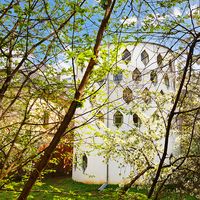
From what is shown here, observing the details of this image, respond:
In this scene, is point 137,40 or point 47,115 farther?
point 47,115

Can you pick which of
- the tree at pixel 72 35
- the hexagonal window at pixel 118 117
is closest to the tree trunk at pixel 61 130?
the tree at pixel 72 35

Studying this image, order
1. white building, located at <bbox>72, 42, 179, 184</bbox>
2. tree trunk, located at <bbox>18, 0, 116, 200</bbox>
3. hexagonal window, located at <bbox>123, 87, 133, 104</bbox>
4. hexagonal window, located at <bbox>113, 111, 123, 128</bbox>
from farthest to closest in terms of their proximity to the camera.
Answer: hexagonal window, located at <bbox>113, 111, 123, 128</bbox> → hexagonal window, located at <bbox>123, 87, 133, 104</bbox> → white building, located at <bbox>72, 42, 179, 184</bbox> → tree trunk, located at <bbox>18, 0, 116, 200</bbox>

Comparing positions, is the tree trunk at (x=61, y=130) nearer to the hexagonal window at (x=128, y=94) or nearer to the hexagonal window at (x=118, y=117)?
the hexagonal window at (x=128, y=94)

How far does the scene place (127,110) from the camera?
3406 mm

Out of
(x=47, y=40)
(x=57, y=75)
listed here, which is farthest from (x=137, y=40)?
(x=57, y=75)

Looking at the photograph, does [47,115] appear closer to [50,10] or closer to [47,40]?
[47,40]

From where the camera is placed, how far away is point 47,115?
376cm

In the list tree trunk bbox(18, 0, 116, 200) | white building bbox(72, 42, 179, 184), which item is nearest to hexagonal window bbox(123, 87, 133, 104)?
white building bbox(72, 42, 179, 184)

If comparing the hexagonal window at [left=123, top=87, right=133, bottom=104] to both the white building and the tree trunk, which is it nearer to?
the white building

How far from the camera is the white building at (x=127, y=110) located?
2475 millimetres

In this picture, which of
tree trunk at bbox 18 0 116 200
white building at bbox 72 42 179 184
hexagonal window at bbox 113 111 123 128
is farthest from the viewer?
hexagonal window at bbox 113 111 123 128

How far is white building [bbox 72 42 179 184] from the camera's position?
8.12 feet

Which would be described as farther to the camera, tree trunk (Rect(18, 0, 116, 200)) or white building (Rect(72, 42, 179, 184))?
white building (Rect(72, 42, 179, 184))

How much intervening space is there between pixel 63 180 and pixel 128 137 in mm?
9339
